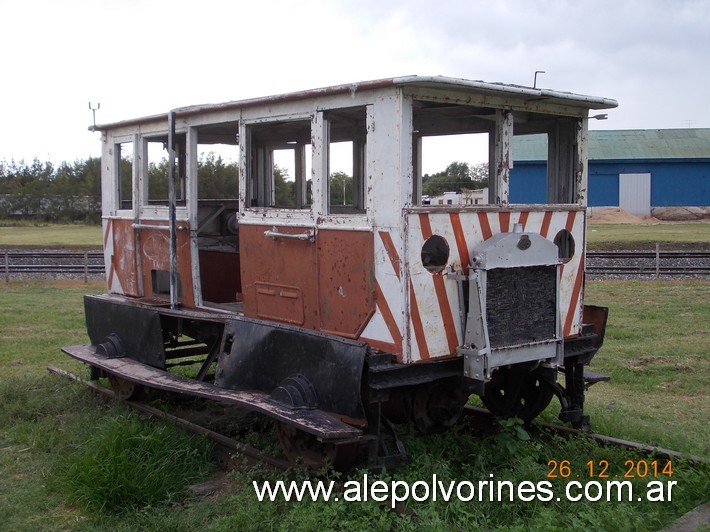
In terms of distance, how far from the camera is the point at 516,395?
21.7 feet

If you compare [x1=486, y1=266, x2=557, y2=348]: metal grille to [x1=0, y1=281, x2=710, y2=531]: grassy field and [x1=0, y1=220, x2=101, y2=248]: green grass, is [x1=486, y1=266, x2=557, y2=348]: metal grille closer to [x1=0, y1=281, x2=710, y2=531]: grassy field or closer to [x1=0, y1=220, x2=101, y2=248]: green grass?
[x1=0, y1=281, x2=710, y2=531]: grassy field

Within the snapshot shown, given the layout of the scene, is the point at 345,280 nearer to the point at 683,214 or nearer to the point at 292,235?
the point at 292,235

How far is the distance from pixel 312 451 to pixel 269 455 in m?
0.55

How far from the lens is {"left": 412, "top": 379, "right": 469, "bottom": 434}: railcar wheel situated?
5.93 m

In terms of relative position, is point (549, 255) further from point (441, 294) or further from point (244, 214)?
point (244, 214)

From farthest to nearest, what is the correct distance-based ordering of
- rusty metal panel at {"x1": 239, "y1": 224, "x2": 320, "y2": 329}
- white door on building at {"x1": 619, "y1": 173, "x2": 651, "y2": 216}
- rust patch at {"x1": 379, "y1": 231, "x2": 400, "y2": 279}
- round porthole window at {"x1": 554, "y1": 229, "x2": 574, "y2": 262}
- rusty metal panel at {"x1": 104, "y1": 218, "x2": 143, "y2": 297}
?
1. white door on building at {"x1": 619, "y1": 173, "x2": 651, "y2": 216}
2. rusty metal panel at {"x1": 104, "y1": 218, "x2": 143, "y2": 297}
3. round porthole window at {"x1": 554, "y1": 229, "x2": 574, "y2": 262}
4. rusty metal panel at {"x1": 239, "y1": 224, "x2": 320, "y2": 329}
5. rust patch at {"x1": 379, "y1": 231, "x2": 400, "y2": 279}

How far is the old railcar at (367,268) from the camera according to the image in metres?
5.18

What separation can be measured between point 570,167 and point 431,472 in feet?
9.20

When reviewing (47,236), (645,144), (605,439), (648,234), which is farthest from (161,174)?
(645,144)

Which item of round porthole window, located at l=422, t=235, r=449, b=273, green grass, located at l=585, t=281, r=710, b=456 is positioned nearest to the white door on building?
green grass, located at l=585, t=281, r=710, b=456

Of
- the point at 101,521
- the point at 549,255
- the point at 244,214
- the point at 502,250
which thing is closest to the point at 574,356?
the point at 549,255

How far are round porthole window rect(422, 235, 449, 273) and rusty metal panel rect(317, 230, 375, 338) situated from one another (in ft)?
1.24

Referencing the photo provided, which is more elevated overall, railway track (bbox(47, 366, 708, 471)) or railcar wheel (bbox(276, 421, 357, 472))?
railcar wheel (bbox(276, 421, 357, 472))

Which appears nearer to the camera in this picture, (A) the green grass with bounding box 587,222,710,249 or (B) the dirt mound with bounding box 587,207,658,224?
(A) the green grass with bounding box 587,222,710,249
